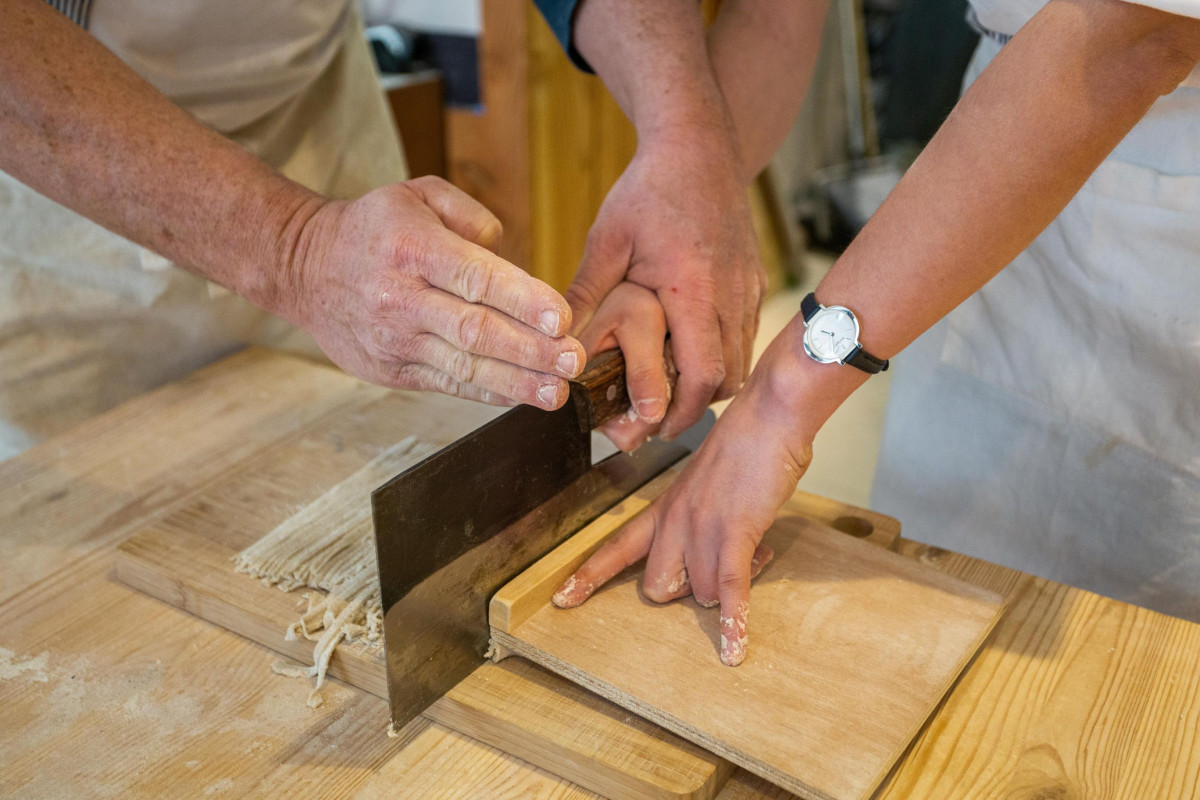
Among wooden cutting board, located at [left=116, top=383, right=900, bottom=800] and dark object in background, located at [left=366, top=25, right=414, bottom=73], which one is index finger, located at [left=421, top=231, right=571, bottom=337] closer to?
wooden cutting board, located at [left=116, top=383, right=900, bottom=800]

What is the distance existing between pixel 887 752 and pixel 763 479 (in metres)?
0.28

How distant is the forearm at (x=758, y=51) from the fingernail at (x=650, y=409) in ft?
1.34

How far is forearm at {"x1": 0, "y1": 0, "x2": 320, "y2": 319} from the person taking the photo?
94 cm

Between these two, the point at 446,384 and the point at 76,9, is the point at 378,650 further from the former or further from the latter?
the point at 76,9

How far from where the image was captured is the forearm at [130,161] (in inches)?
37.1

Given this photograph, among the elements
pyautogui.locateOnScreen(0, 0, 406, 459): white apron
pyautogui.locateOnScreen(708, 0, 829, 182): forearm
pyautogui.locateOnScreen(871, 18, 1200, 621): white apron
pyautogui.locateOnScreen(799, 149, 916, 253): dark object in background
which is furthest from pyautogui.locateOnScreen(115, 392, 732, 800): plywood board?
pyautogui.locateOnScreen(799, 149, 916, 253): dark object in background

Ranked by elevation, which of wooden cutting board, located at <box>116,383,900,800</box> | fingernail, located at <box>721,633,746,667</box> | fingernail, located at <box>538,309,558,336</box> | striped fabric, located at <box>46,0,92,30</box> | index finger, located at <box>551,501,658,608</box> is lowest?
wooden cutting board, located at <box>116,383,900,800</box>

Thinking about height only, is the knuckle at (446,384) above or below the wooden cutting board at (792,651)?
above

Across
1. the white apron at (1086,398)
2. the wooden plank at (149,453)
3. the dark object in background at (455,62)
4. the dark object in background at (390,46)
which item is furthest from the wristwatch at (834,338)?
the dark object in background at (390,46)

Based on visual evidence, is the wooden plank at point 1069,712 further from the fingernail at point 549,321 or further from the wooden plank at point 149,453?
the wooden plank at point 149,453

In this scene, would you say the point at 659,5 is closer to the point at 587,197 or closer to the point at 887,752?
the point at 887,752

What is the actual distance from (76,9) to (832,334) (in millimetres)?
1000

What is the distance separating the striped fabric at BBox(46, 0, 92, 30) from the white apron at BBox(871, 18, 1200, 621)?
1.14 meters

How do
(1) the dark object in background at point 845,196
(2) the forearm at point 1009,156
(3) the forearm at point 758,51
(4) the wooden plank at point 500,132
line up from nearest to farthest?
(2) the forearm at point 1009,156 → (3) the forearm at point 758,51 → (4) the wooden plank at point 500,132 → (1) the dark object in background at point 845,196
